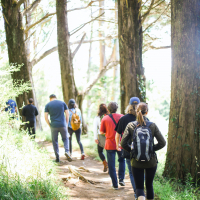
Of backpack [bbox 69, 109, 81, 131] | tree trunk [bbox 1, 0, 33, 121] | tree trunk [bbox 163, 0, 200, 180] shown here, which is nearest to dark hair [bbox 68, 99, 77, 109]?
backpack [bbox 69, 109, 81, 131]

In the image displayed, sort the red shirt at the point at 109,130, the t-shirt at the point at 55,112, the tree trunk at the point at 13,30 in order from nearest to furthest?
the red shirt at the point at 109,130, the t-shirt at the point at 55,112, the tree trunk at the point at 13,30

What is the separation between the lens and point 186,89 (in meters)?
5.01

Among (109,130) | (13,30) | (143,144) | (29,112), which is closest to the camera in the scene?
(143,144)

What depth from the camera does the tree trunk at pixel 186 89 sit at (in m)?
4.97

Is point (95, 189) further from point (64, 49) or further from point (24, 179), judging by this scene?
point (64, 49)

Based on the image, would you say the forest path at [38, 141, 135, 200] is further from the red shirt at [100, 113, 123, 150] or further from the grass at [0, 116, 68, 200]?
the red shirt at [100, 113, 123, 150]

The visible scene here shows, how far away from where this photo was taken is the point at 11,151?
4.52 metres

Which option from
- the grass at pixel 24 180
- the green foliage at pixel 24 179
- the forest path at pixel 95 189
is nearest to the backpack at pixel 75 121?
the forest path at pixel 95 189

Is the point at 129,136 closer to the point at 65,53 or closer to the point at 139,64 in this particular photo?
the point at 139,64

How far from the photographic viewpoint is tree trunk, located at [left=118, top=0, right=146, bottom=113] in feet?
23.3

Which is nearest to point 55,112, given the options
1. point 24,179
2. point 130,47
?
point 130,47

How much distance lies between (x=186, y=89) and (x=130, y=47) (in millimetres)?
2676

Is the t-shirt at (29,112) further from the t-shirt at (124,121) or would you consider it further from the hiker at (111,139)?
the t-shirt at (124,121)

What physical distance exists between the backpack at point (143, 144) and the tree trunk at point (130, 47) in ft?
13.0
